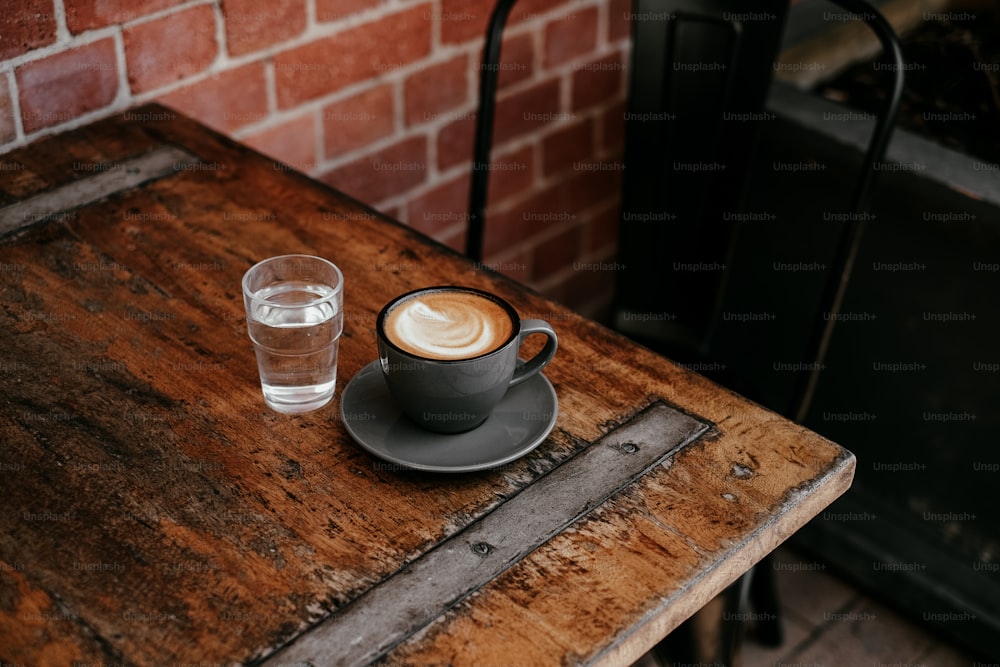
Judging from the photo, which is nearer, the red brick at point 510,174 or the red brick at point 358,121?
the red brick at point 358,121

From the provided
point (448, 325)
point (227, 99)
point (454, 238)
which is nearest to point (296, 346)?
point (448, 325)

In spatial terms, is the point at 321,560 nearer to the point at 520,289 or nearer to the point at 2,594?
the point at 2,594

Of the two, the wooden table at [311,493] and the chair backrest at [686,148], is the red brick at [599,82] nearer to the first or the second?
the chair backrest at [686,148]

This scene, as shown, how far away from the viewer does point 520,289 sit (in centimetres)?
100

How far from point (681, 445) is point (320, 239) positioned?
425 millimetres

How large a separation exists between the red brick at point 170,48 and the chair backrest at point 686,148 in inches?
21.3

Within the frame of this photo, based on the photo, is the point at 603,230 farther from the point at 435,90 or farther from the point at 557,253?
the point at 435,90

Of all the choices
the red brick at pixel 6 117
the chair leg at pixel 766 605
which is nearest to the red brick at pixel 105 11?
the red brick at pixel 6 117

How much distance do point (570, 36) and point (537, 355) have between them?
1.09m

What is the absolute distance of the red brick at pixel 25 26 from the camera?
1147 millimetres

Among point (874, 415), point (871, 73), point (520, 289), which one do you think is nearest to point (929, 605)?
point (874, 415)

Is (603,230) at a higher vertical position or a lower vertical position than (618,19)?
lower

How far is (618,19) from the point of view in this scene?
188cm

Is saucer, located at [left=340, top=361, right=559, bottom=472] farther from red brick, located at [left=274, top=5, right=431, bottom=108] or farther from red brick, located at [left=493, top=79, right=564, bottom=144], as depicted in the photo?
red brick, located at [left=493, top=79, right=564, bottom=144]
